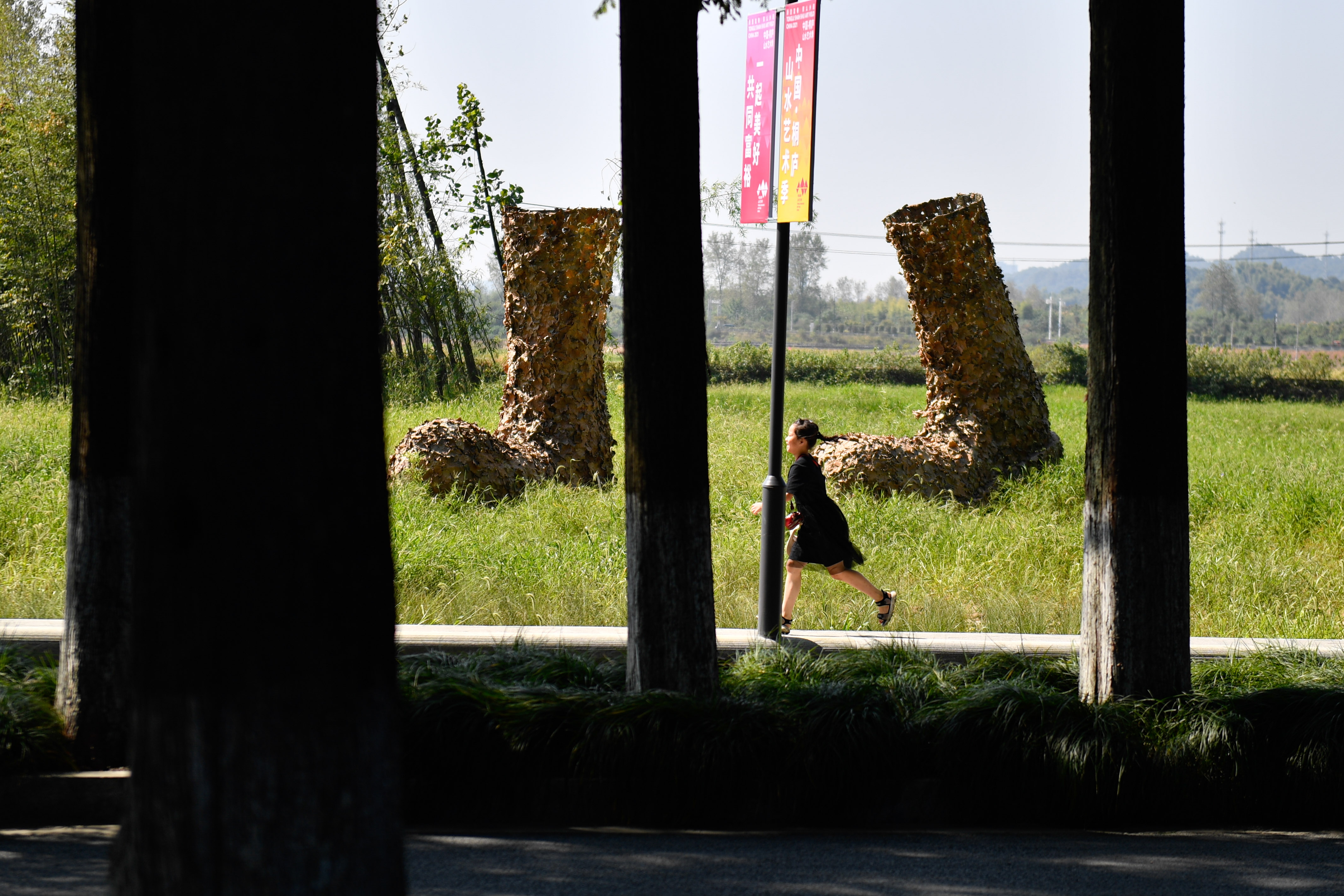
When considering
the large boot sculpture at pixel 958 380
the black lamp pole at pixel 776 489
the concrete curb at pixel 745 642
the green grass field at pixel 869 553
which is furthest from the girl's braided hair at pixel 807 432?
the large boot sculpture at pixel 958 380

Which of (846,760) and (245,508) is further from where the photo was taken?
(846,760)

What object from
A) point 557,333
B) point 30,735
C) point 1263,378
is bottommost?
point 30,735

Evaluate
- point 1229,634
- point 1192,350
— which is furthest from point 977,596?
point 1192,350

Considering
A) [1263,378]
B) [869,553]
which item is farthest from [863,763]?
[1263,378]

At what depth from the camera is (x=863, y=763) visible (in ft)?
14.3

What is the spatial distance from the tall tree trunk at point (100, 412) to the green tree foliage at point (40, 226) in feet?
51.8

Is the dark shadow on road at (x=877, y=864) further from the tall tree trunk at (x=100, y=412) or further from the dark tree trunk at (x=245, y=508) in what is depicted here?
the dark tree trunk at (x=245, y=508)

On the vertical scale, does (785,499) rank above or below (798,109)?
below

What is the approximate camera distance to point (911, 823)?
14.5 feet

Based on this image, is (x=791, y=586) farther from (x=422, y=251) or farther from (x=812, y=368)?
(x=812, y=368)

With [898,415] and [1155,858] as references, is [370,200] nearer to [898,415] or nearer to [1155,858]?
[1155,858]

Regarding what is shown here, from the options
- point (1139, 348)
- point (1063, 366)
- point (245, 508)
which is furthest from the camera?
point (1063, 366)

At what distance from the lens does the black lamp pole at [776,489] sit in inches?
226

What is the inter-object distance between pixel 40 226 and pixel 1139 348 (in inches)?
747
